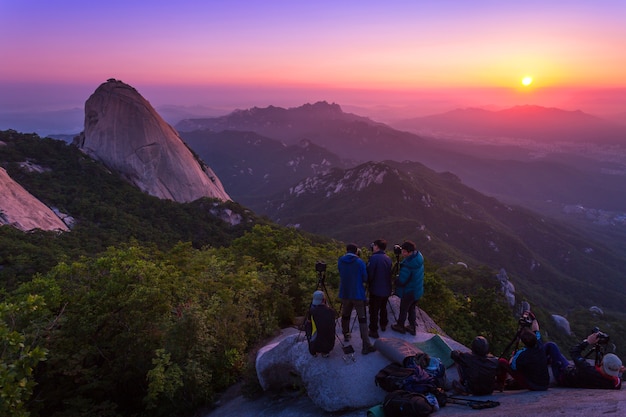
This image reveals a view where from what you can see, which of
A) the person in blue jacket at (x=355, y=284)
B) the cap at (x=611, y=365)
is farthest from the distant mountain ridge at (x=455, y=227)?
the person in blue jacket at (x=355, y=284)

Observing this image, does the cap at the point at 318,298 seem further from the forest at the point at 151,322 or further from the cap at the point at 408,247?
the forest at the point at 151,322

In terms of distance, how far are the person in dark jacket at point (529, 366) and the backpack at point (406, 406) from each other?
2560mm

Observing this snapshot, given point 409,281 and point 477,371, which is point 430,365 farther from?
point 409,281

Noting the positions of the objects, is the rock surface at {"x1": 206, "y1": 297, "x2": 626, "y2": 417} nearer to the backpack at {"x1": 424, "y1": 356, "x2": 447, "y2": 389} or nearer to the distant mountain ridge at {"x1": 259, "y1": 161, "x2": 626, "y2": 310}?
the backpack at {"x1": 424, "y1": 356, "x2": 447, "y2": 389}

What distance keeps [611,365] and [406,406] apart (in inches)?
197

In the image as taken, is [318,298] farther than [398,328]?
No

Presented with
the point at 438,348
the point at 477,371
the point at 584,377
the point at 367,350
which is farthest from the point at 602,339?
the point at 367,350

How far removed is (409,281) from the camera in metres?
9.86

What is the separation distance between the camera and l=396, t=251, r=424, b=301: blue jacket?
974 centimetres

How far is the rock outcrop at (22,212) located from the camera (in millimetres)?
27688

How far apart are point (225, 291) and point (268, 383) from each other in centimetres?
379

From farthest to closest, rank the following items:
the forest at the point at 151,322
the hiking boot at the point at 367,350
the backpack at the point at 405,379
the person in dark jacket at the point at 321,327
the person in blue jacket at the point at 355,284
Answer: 1. the person in blue jacket at the point at 355,284
2. the hiking boot at the point at 367,350
3. the forest at the point at 151,322
4. the person in dark jacket at the point at 321,327
5. the backpack at the point at 405,379

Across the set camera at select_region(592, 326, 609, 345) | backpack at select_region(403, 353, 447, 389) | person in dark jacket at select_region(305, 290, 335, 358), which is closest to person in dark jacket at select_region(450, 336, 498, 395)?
backpack at select_region(403, 353, 447, 389)

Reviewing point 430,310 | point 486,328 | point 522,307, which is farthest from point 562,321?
point 430,310
